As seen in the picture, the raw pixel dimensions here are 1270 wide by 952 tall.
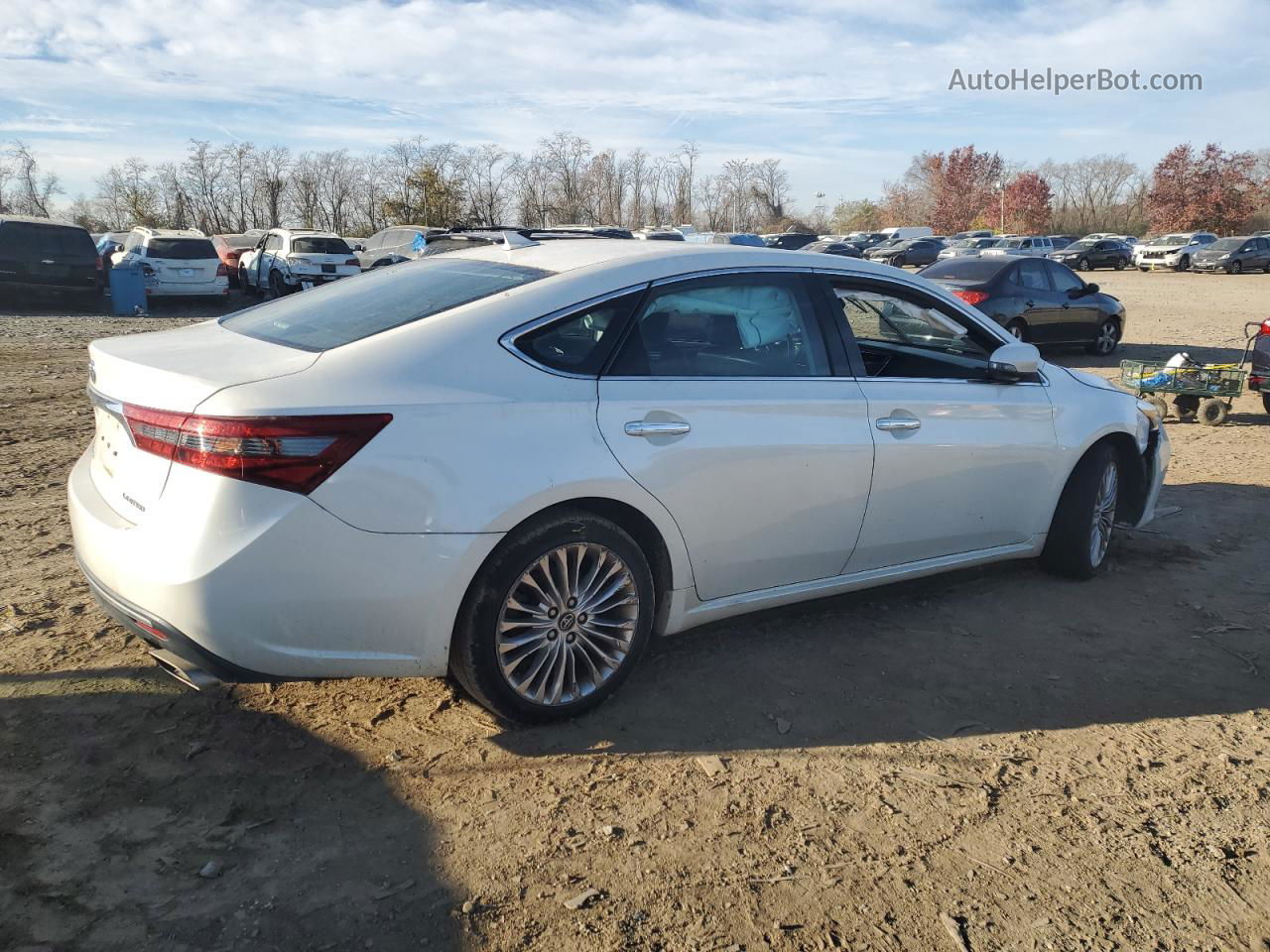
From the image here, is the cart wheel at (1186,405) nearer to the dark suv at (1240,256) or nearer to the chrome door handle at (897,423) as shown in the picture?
the chrome door handle at (897,423)

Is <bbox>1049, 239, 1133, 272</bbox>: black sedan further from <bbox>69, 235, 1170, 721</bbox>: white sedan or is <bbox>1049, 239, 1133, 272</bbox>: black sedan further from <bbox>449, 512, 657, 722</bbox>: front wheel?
<bbox>449, 512, 657, 722</bbox>: front wheel

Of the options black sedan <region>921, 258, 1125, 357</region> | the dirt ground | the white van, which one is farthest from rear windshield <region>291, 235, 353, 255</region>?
the white van

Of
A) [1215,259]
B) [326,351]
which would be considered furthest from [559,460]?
[1215,259]

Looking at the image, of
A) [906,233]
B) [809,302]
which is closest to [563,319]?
[809,302]

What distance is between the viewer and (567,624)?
346 centimetres

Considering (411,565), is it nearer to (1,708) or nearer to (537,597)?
(537,597)

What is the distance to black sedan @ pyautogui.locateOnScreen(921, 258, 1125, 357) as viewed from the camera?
46.8ft

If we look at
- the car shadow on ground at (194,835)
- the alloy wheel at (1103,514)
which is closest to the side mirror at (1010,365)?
the alloy wheel at (1103,514)

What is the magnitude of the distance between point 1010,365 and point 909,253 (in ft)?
149

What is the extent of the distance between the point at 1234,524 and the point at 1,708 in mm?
6549

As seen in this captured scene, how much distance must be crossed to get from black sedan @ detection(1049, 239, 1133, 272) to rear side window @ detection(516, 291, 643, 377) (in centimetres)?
4738

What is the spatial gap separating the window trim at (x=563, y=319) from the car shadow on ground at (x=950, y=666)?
1.20 meters

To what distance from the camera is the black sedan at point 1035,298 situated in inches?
562

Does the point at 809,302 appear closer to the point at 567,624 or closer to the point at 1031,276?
the point at 567,624
